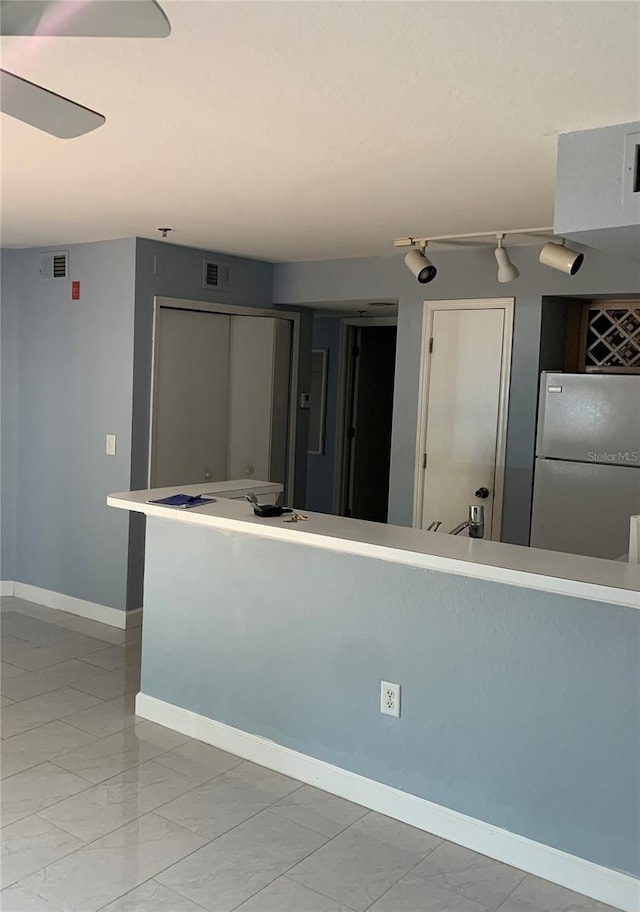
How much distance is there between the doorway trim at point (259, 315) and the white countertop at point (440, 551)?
4.95 feet

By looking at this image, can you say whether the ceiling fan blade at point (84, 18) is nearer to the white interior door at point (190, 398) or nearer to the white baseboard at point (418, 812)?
the white baseboard at point (418, 812)

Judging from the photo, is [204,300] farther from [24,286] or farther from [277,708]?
[277,708]

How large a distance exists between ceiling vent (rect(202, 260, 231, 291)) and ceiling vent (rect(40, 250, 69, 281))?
2.73ft

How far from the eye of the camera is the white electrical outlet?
2844 millimetres

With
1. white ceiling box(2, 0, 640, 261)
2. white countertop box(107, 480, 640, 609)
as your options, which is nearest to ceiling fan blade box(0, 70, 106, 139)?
white ceiling box(2, 0, 640, 261)

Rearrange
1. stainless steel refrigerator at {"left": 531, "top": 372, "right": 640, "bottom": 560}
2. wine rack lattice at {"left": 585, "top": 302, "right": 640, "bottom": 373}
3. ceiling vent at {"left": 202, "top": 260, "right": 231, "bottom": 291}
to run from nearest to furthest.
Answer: stainless steel refrigerator at {"left": 531, "top": 372, "right": 640, "bottom": 560} → wine rack lattice at {"left": 585, "top": 302, "right": 640, "bottom": 373} → ceiling vent at {"left": 202, "top": 260, "right": 231, "bottom": 291}

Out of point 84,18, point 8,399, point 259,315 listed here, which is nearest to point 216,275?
point 259,315

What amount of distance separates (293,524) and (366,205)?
4.81ft

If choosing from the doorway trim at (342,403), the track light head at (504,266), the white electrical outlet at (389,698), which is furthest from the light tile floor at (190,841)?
the doorway trim at (342,403)

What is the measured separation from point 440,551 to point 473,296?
246cm

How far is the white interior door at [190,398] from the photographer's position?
197 inches

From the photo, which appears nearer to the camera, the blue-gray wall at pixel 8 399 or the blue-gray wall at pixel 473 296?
the blue-gray wall at pixel 473 296

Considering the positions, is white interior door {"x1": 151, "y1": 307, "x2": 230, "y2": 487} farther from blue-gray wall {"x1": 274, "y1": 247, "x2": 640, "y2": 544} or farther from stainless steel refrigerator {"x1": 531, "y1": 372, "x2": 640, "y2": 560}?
stainless steel refrigerator {"x1": 531, "y1": 372, "x2": 640, "y2": 560}

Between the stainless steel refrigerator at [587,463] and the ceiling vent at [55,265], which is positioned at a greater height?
the ceiling vent at [55,265]
